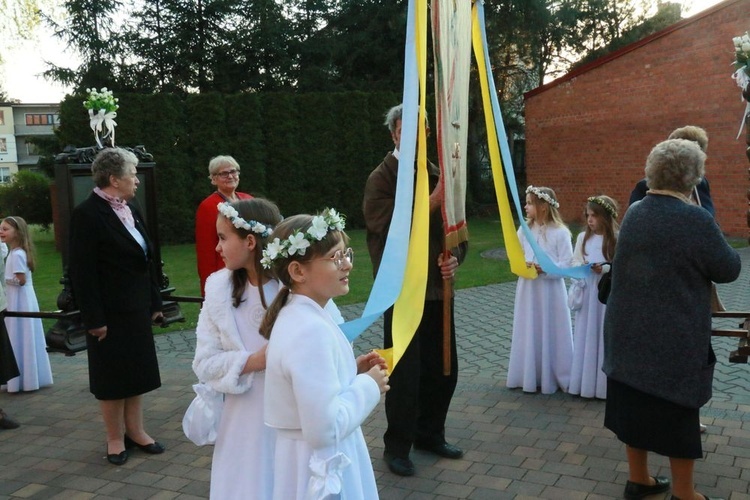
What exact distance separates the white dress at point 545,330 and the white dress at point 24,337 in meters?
4.56

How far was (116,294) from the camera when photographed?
4801mm

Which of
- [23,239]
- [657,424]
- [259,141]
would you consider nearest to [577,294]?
[657,424]

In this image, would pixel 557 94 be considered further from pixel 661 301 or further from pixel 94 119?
pixel 661 301

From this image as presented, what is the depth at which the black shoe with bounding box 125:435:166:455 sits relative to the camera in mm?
5055

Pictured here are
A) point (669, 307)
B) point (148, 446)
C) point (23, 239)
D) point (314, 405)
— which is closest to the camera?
point (314, 405)

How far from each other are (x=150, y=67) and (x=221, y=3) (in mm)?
3532

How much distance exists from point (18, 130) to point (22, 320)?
77.4 metres

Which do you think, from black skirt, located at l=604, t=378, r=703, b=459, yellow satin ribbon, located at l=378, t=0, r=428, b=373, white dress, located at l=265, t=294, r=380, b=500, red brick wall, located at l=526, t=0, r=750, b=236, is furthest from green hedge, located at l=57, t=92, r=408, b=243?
white dress, located at l=265, t=294, r=380, b=500

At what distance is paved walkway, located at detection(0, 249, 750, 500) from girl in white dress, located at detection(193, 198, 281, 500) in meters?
1.39

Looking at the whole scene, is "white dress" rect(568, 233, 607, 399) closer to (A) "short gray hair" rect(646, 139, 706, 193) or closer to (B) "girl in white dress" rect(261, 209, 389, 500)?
(A) "short gray hair" rect(646, 139, 706, 193)

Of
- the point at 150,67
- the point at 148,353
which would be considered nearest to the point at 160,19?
the point at 150,67

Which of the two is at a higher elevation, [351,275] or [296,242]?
[296,242]

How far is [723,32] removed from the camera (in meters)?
16.8

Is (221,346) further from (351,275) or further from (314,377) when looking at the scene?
(351,275)
